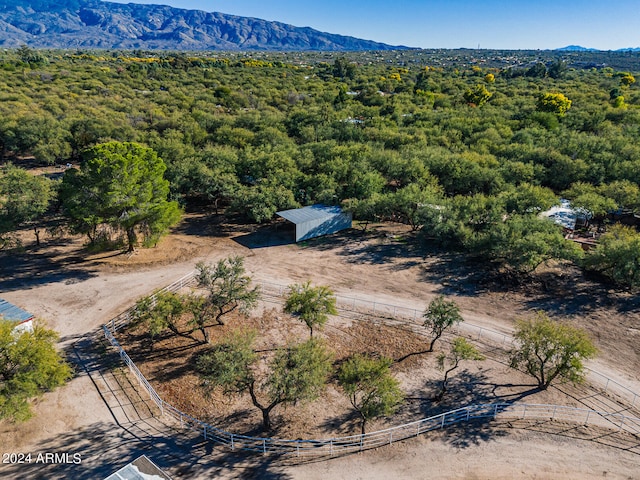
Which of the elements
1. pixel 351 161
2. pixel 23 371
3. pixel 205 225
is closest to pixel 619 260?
pixel 351 161

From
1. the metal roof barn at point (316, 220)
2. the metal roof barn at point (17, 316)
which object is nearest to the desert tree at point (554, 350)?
the metal roof barn at point (316, 220)

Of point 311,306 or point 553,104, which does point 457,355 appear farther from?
point 553,104

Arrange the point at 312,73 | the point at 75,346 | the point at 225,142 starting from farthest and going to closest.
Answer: the point at 312,73
the point at 225,142
the point at 75,346

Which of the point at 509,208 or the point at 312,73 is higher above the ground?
the point at 312,73

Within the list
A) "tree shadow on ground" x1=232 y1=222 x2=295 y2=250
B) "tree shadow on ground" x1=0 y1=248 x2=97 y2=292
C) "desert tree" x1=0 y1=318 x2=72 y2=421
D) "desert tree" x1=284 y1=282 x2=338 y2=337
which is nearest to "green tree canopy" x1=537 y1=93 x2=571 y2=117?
"tree shadow on ground" x1=232 y1=222 x2=295 y2=250

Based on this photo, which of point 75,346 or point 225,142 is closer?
point 75,346

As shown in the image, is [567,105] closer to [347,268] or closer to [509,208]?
[509,208]

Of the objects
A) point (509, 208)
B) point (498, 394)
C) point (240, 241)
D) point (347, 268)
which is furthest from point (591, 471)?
point (240, 241)

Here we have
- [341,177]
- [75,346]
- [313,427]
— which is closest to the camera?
[313,427]
